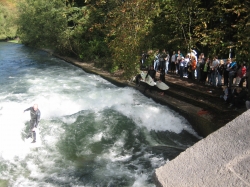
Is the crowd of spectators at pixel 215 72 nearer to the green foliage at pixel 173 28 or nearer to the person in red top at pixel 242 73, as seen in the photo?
the person in red top at pixel 242 73

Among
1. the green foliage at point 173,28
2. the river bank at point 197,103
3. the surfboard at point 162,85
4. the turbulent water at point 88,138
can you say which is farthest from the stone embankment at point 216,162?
the surfboard at point 162,85

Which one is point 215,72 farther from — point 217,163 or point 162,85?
point 217,163

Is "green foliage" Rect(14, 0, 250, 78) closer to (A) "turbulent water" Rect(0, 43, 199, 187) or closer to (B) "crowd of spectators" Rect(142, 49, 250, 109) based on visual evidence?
(B) "crowd of spectators" Rect(142, 49, 250, 109)

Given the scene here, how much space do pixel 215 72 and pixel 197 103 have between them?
1671 mm

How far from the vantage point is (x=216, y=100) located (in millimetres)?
11430

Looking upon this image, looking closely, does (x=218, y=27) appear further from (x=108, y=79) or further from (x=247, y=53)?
(x=108, y=79)

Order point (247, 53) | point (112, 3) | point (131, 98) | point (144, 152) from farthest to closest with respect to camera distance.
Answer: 1. point (112, 3)
2. point (131, 98)
3. point (247, 53)
4. point (144, 152)

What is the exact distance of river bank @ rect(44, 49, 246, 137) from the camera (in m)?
10.1

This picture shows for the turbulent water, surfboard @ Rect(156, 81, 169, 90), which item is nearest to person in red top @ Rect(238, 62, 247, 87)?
the turbulent water

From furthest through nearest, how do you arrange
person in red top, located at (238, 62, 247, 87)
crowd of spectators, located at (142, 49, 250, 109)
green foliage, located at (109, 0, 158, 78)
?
green foliage, located at (109, 0, 158, 78), person in red top, located at (238, 62, 247, 87), crowd of spectators, located at (142, 49, 250, 109)

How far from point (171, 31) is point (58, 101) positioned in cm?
749

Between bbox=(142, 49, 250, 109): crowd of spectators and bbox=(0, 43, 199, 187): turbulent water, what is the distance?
6.91 feet

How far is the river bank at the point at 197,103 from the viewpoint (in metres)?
10.1

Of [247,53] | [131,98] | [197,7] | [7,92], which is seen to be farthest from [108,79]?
[247,53]
